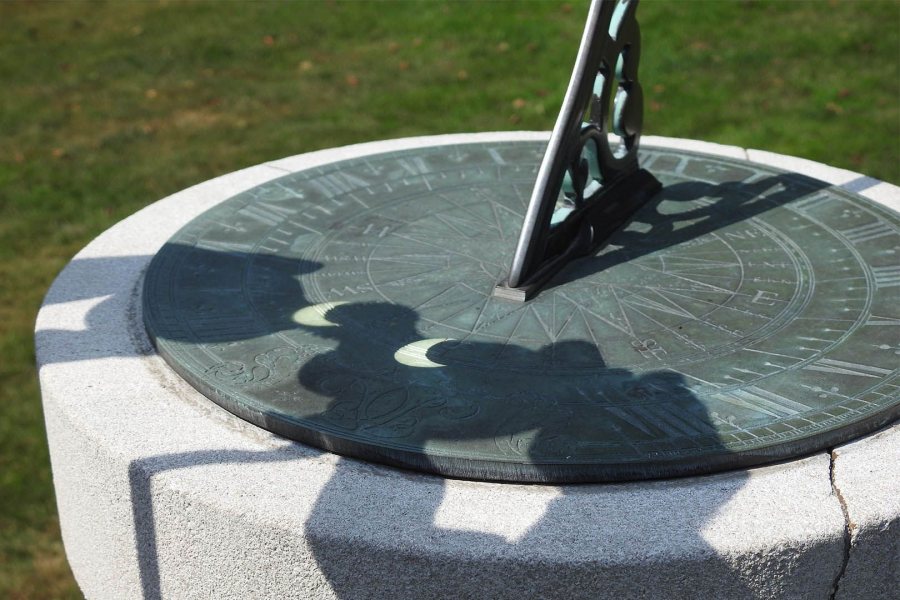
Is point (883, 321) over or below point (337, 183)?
below

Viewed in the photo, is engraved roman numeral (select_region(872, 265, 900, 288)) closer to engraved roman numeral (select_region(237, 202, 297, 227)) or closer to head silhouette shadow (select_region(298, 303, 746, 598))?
head silhouette shadow (select_region(298, 303, 746, 598))

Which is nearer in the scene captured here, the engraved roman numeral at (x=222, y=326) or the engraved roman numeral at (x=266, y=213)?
the engraved roman numeral at (x=222, y=326)

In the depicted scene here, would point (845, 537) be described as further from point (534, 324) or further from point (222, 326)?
point (222, 326)

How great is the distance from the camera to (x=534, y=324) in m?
3.35

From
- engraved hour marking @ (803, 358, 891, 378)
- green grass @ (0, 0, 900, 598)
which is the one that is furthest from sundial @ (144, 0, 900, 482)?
green grass @ (0, 0, 900, 598)

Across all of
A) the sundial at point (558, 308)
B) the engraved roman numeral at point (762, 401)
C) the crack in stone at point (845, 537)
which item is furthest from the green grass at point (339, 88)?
the crack in stone at point (845, 537)

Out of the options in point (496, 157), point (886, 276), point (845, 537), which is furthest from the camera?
point (496, 157)

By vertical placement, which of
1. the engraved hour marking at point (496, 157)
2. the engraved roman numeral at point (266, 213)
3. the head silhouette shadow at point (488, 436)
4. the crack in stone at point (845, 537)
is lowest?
the crack in stone at point (845, 537)

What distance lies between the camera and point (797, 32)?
28.1 feet

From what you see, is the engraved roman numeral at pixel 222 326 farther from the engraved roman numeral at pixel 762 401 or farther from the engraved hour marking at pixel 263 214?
the engraved roman numeral at pixel 762 401

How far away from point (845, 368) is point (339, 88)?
21.6ft

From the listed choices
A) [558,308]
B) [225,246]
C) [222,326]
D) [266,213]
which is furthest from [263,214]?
[558,308]

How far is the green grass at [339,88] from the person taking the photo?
7043 mm

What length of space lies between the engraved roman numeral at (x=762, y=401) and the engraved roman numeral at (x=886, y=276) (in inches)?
35.6
